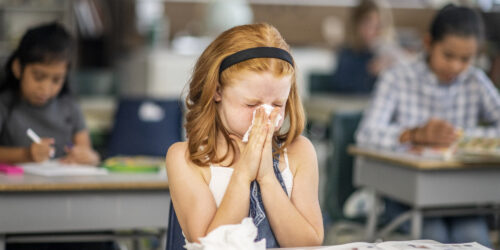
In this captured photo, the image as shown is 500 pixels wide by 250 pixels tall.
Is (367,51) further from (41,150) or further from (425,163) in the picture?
(41,150)

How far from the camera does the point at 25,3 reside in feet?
18.4

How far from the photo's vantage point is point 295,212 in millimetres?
1375

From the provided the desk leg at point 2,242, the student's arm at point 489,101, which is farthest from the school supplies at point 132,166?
the student's arm at point 489,101

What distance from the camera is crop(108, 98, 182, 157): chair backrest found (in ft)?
10.8

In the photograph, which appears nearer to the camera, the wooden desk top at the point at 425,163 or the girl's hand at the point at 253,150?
the girl's hand at the point at 253,150

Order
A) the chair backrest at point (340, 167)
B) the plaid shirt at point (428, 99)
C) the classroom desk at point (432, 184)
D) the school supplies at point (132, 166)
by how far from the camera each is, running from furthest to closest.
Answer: the chair backrest at point (340, 167), the plaid shirt at point (428, 99), the classroom desk at point (432, 184), the school supplies at point (132, 166)

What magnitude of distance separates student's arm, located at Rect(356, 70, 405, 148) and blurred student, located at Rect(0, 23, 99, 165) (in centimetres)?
118

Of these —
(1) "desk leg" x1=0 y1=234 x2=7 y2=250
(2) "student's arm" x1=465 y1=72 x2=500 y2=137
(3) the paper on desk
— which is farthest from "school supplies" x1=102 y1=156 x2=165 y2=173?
(2) "student's arm" x1=465 y1=72 x2=500 y2=137

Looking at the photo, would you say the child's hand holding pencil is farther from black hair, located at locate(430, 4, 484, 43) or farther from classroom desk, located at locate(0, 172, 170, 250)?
black hair, located at locate(430, 4, 484, 43)

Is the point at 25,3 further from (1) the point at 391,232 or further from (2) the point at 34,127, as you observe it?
(1) the point at 391,232

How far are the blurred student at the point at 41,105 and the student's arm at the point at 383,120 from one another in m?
1.18

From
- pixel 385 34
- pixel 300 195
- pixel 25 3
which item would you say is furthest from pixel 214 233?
pixel 25 3

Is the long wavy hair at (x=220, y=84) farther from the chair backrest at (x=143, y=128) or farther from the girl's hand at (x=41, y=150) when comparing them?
the chair backrest at (x=143, y=128)

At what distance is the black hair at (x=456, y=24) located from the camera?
2703mm
